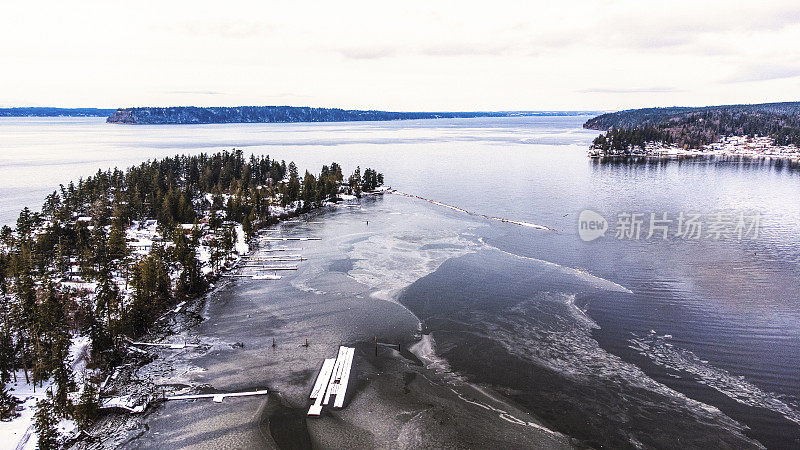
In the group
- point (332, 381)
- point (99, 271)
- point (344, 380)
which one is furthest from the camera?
point (99, 271)

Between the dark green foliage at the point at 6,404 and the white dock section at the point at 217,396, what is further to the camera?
the white dock section at the point at 217,396

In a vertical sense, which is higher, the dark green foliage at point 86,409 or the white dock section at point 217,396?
the dark green foliage at point 86,409

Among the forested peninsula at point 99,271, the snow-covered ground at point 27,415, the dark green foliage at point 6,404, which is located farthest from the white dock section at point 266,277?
the dark green foliage at point 6,404

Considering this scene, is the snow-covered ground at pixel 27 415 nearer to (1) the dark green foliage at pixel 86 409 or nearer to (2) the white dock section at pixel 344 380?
(1) the dark green foliage at pixel 86 409

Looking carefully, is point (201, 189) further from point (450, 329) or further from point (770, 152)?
point (770, 152)

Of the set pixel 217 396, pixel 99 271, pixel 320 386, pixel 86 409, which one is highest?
pixel 99 271

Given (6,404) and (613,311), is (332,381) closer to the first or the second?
(6,404)

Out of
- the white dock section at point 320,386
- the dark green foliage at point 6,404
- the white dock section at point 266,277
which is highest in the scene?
the white dock section at point 266,277

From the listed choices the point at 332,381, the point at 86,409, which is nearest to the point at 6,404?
the point at 86,409

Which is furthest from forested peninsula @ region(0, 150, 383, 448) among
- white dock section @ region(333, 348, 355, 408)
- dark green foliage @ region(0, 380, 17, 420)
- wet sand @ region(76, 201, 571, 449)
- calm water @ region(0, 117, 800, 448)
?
calm water @ region(0, 117, 800, 448)
